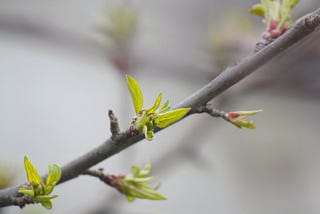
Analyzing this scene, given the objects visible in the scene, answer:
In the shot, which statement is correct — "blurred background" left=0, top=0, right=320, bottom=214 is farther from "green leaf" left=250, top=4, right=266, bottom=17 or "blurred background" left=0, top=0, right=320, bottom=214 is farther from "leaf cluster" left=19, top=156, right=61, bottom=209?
"leaf cluster" left=19, top=156, right=61, bottom=209

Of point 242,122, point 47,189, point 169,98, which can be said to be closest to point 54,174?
point 47,189

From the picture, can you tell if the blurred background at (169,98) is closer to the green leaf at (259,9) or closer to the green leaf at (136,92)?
the green leaf at (259,9)

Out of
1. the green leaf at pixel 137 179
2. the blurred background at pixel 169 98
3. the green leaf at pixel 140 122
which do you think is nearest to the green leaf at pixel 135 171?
the green leaf at pixel 137 179

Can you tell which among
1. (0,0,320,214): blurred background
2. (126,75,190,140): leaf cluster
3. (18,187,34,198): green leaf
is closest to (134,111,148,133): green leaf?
(126,75,190,140): leaf cluster

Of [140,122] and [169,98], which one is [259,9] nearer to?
[140,122]

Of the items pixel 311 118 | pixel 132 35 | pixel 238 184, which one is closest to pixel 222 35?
pixel 132 35

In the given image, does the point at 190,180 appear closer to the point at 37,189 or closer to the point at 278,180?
the point at 278,180
